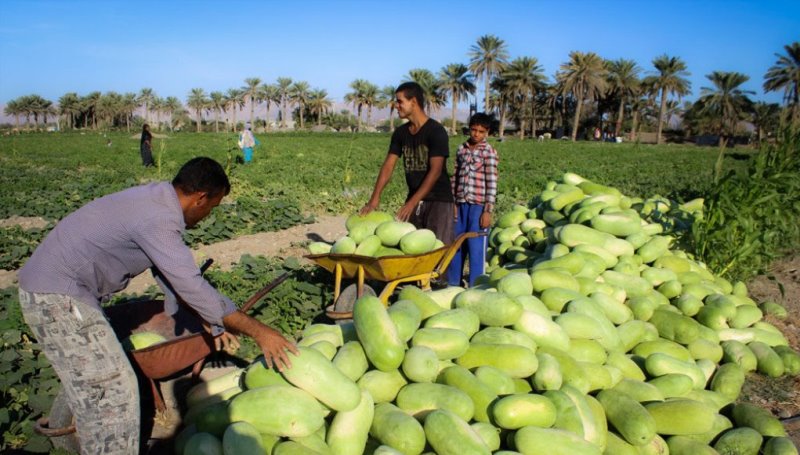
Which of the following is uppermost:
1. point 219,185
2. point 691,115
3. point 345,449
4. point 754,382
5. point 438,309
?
point 691,115

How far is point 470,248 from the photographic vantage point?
575 centimetres

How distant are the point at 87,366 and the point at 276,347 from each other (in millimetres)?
936

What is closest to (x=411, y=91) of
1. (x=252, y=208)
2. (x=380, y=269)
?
(x=380, y=269)

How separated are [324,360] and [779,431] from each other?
2.75 meters

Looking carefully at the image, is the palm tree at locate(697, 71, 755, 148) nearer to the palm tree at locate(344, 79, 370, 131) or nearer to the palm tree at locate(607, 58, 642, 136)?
the palm tree at locate(607, 58, 642, 136)

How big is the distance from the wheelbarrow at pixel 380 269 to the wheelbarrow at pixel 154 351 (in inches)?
33.6

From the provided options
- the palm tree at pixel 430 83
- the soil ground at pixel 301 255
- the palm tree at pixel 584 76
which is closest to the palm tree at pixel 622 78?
the palm tree at pixel 584 76

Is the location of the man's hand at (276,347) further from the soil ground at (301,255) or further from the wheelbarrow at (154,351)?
the soil ground at (301,255)

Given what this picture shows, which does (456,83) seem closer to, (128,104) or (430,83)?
(430,83)

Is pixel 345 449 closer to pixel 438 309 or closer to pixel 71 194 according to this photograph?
pixel 438 309

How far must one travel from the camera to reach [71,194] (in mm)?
12328

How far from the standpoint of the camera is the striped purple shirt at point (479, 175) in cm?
584

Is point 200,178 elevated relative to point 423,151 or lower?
lower

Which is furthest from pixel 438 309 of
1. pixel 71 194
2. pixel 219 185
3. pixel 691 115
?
pixel 691 115
